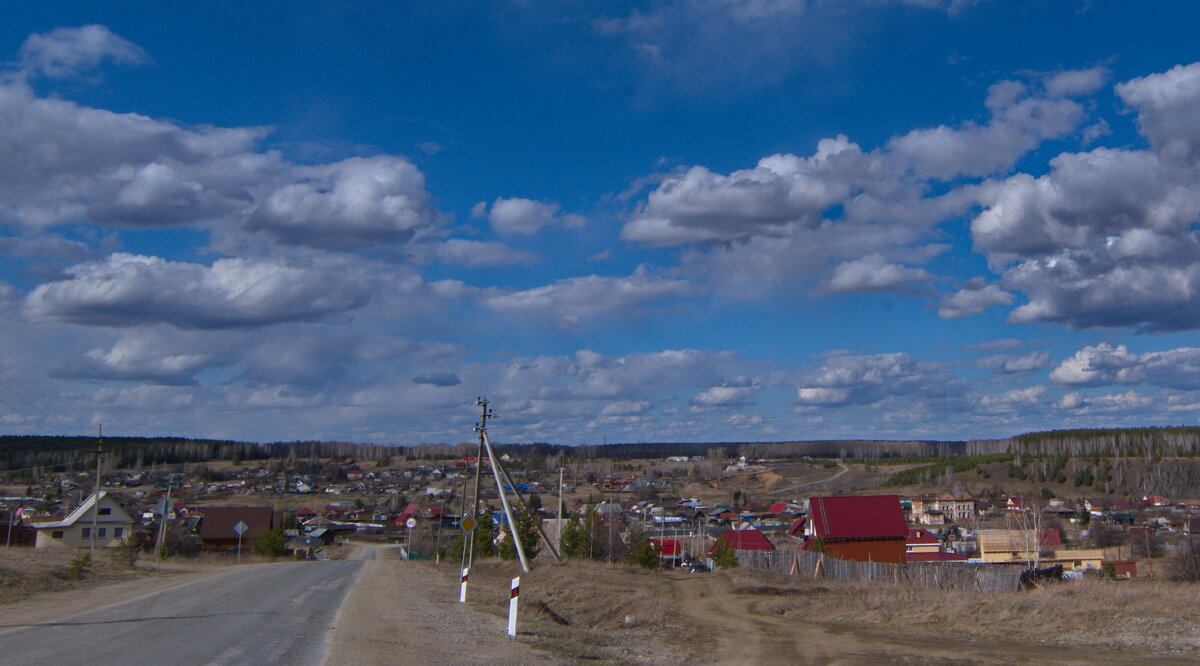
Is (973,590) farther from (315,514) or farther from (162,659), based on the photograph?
(315,514)

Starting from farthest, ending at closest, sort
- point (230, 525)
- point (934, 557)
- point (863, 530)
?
point (230, 525), point (934, 557), point (863, 530)

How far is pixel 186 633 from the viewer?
1480cm

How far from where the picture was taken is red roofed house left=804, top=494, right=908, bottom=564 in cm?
5325

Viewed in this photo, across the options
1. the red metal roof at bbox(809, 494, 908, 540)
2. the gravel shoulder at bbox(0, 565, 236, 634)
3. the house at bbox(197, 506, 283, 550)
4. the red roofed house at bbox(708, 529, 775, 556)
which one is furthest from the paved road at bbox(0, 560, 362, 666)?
the house at bbox(197, 506, 283, 550)

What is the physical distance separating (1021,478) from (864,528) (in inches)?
4260

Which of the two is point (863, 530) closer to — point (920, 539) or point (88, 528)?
point (920, 539)

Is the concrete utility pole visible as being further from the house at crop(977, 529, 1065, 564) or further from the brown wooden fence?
the house at crop(977, 529, 1065, 564)

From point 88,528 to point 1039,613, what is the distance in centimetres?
6771

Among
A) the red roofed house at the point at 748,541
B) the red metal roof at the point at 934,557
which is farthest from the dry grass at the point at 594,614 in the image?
the red metal roof at the point at 934,557

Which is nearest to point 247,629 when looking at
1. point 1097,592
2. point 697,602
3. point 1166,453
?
point 697,602

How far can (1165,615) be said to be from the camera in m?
21.6

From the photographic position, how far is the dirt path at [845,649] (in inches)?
714

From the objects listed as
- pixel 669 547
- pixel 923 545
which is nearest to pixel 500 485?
pixel 669 547

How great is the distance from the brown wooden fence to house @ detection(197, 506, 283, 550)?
4711 centimetres
